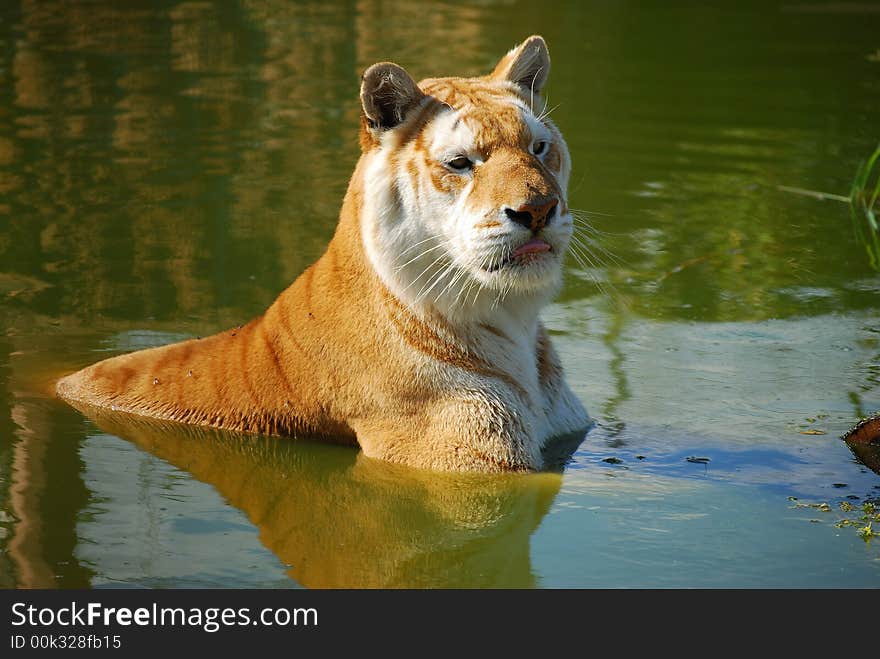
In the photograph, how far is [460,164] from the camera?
5.41m

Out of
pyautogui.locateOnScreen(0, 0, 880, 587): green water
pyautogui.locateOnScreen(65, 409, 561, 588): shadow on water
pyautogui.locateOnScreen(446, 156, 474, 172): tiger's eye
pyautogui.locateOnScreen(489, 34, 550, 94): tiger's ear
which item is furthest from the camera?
pyautogui.locateOnScreen(489, 34, 550, 94): tiger's ear

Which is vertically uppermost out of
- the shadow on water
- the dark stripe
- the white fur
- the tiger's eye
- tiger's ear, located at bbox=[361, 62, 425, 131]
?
tiger's ear, located at bbox=[361, 62, 425, 131]

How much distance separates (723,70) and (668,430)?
9.71 m

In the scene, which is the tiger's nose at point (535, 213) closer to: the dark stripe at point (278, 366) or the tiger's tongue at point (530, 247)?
the tiger's tongue at point (530, 247)

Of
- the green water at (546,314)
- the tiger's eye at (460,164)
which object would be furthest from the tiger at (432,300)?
the green water at (546,314)

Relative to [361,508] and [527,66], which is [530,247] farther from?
[361,508]

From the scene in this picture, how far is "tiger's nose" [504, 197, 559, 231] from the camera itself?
5.16m

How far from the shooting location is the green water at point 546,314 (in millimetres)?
5066

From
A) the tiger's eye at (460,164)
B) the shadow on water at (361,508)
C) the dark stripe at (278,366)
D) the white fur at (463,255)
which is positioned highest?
the tiger's eye at (460,164)

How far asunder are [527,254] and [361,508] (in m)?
1.20

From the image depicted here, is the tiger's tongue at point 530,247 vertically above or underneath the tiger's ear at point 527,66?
underneath

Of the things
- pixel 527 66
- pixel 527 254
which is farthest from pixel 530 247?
pixel 527 66

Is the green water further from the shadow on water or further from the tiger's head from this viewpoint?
the tiger's head

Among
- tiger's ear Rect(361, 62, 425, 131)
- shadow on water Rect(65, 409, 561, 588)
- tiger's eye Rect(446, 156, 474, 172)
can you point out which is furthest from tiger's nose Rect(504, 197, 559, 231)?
shadow on water Rect(65, 409, 561, 588)
